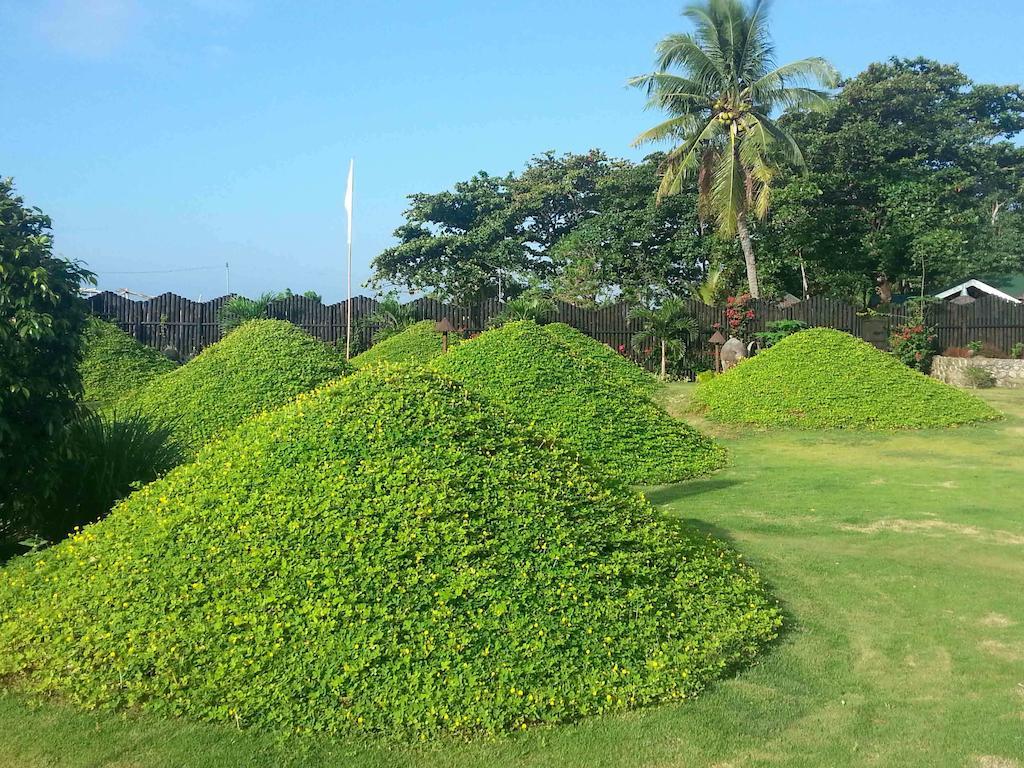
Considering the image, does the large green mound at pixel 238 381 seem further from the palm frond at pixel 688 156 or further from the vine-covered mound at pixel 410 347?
the palm frond at pixel 688 156

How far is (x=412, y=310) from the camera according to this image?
70.5 feet

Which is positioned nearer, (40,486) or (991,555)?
(40,486)

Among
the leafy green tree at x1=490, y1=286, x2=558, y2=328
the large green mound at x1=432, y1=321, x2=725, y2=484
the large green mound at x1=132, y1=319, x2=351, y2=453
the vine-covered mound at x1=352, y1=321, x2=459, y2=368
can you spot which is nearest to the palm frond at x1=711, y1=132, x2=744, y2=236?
the leafy green tree at x1=490, y1=286, x2=558, y2=328

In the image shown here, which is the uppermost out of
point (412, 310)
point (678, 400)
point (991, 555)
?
point (412, 310)

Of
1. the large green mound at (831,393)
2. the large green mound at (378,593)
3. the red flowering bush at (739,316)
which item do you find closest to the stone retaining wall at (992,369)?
the red flowering bush at (739,316)

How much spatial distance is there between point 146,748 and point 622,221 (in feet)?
77.3

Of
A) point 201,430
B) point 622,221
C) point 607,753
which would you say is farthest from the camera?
point 622,221

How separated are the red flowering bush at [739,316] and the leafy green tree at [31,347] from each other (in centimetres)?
1591

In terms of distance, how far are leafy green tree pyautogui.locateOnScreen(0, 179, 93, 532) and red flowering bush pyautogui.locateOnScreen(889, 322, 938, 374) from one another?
54.8 feet

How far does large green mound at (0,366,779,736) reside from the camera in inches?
129

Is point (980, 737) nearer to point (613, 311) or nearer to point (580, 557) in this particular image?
point (580, 557)

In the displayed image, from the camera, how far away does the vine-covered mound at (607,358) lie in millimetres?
15992

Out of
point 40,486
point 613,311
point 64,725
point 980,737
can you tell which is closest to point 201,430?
point 40,486

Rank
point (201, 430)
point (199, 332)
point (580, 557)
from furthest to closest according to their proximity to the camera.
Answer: point (199, 332) → point (201, 430) → point (580, 557)
